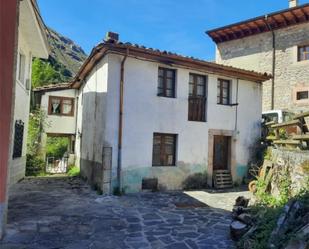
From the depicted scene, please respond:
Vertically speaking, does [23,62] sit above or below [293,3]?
below

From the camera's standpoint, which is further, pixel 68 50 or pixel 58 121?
pixel 68 50

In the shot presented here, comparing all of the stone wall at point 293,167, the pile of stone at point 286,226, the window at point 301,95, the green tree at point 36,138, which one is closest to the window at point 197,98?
the stone wall at point 293,167

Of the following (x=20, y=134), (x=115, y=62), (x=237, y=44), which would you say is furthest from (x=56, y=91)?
(x=237, y=44)

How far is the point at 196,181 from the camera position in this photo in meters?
12.2

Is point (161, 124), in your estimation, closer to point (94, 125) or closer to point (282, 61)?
point (94, 125)

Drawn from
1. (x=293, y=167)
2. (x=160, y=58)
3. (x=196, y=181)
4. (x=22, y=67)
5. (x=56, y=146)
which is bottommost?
(x=196, y=181)

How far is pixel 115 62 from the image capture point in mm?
10539

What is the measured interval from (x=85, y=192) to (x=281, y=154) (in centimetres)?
635

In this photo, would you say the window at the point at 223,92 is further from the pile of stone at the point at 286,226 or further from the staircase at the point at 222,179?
the pile of stone at the point at 286,226

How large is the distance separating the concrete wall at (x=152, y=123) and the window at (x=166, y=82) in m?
0.21

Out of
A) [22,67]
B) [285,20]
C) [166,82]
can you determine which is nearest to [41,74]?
[22,67]

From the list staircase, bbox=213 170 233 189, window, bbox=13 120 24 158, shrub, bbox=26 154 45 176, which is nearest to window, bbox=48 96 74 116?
shrub, bbox=26 154 45 176

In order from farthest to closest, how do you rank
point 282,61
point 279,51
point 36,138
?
point 279,51 < point 282,61 < point 36,138

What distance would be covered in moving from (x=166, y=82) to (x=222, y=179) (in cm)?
460
